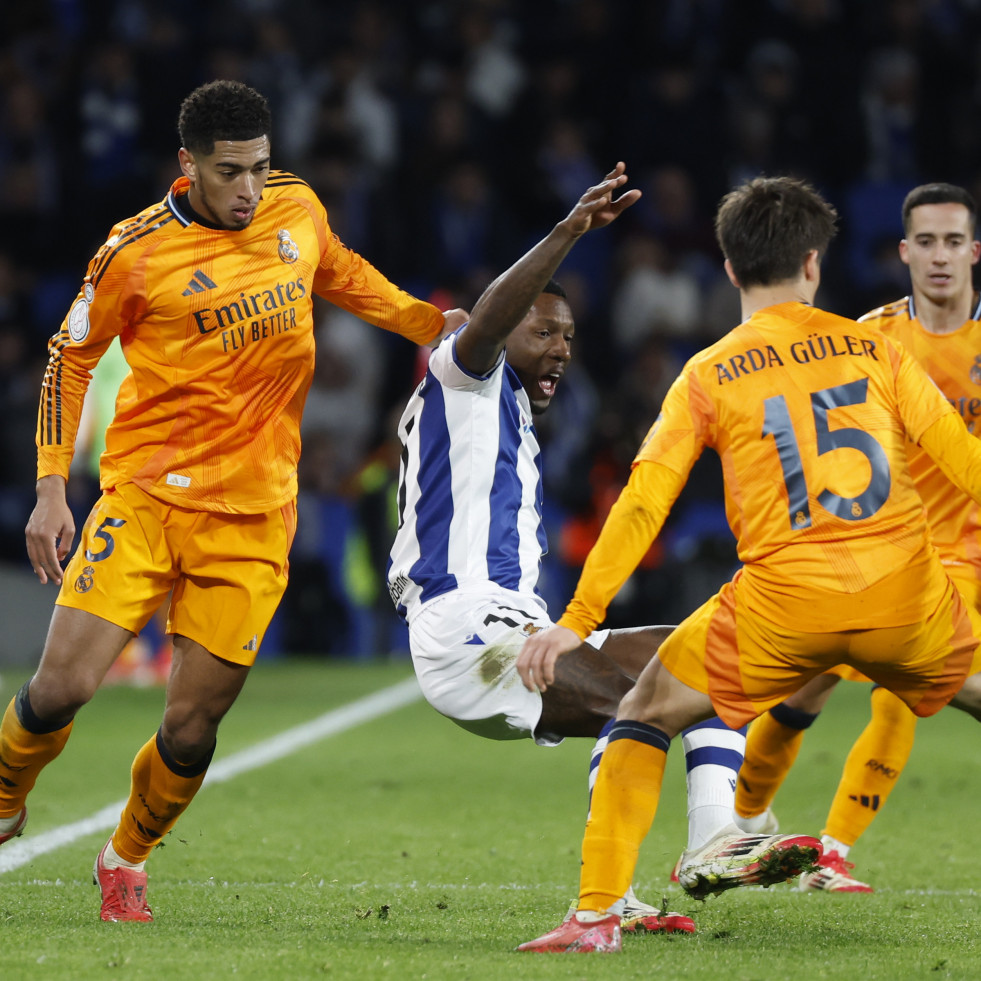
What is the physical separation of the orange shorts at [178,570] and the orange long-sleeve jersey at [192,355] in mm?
59

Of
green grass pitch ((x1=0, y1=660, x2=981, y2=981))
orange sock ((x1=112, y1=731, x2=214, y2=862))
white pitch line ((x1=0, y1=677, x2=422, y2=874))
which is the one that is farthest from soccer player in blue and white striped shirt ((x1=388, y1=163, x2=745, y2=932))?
white pitch line ((x1=0, y1=677, x2=422, y2=874))

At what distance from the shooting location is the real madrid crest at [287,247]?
181 inches

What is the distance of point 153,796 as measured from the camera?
4.47 m

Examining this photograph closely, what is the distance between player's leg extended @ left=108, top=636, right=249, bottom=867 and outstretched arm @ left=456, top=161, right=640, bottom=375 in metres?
1.18

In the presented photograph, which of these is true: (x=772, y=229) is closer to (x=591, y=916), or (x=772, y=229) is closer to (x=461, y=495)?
(x=461, y=495)

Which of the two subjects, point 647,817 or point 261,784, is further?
point 261,784

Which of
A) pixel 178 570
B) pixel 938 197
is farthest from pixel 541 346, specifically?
pixel 938 197

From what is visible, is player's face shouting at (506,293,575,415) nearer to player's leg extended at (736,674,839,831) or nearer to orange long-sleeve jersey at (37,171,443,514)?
orange long-sleeve jersey at (37,171,443,514)

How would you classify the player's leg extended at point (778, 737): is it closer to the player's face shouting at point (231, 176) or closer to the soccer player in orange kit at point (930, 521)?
the soccer player in orange kit at point (930, 521)

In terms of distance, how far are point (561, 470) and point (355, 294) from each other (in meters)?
7.89

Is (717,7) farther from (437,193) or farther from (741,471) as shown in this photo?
(741,471)

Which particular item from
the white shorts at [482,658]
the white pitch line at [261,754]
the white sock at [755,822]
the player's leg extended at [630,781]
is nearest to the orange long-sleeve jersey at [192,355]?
the white shorts at [482,658]

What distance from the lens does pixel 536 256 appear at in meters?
4.12

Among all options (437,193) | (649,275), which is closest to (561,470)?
(649,275)
